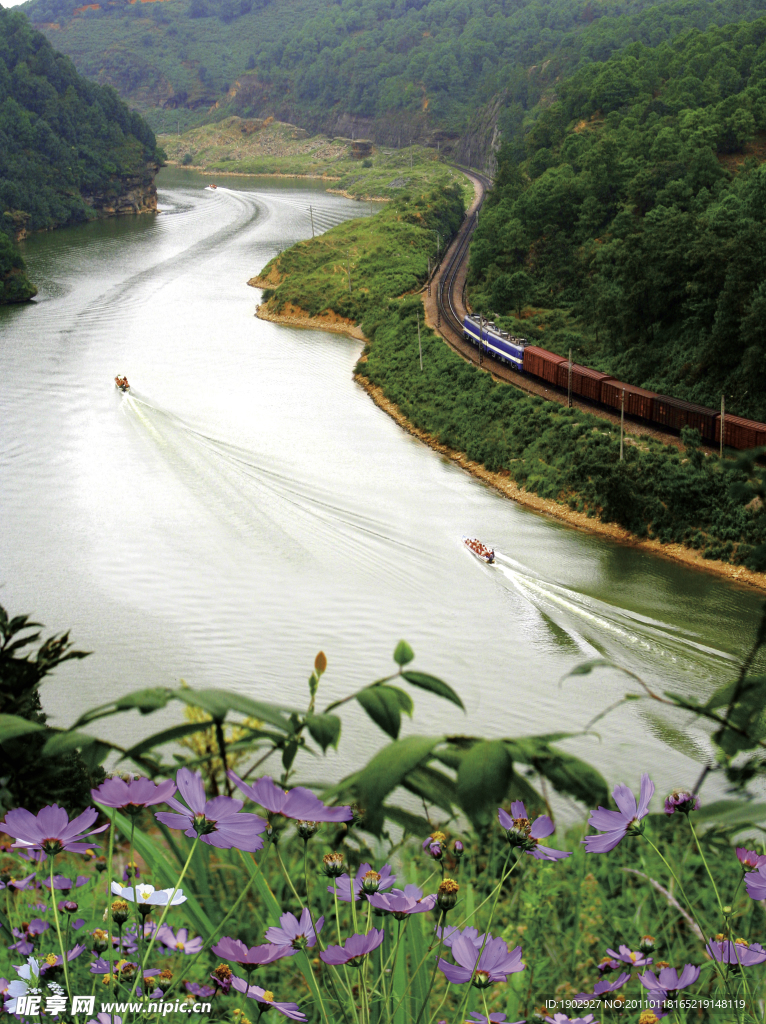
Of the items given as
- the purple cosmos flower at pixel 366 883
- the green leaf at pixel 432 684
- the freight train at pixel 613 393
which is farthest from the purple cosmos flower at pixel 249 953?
the freight train at pixel 613 393

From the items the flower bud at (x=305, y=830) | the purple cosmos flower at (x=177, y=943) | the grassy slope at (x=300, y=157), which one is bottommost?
the purple cosmos flower at (x=177, y=943)

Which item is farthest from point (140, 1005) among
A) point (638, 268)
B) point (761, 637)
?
point (638, 268)

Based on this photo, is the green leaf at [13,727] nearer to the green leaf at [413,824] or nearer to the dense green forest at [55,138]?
the green leaf at [413,824]

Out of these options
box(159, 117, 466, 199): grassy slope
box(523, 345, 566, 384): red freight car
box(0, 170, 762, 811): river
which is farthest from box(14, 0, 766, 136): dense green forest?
box(0, 170, 762, 811): river

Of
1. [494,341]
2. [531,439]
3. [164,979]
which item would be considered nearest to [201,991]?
[164,979]

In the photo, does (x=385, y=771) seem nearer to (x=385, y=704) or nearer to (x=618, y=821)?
(x=385, y=704)

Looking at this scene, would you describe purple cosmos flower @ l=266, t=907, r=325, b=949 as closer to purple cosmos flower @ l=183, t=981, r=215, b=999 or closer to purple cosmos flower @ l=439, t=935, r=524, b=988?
purple cosmos flower @ l=439, t=935, r=524, b=988
